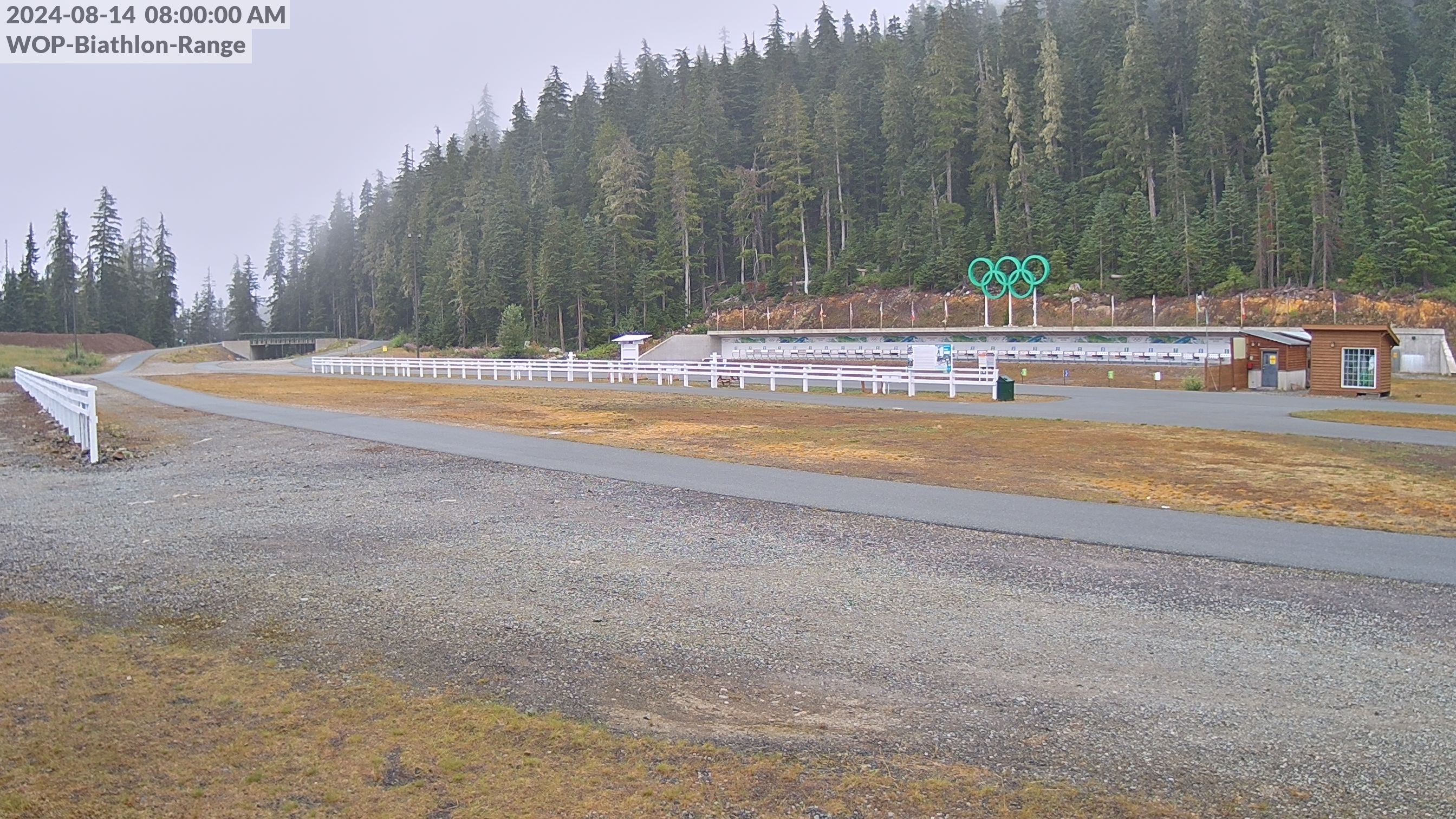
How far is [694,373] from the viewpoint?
46219 millimetres

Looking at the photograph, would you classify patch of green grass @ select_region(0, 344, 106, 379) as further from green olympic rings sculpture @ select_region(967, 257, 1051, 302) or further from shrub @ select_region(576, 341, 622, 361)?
green olympic rings sculpture @ select_region(967, 257, 1051, 302)

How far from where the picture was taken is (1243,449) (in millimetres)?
17469

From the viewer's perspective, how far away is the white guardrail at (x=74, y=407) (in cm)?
1767

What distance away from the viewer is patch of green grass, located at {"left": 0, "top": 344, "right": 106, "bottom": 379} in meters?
66.2

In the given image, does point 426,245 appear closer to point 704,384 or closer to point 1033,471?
point 704,384

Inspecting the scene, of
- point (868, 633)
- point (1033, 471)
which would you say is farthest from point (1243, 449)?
point (868, 633)

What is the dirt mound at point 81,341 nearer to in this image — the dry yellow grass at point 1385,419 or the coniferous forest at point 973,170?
the coniferous forest at point 973,170

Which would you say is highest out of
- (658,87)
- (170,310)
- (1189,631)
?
(658,87)

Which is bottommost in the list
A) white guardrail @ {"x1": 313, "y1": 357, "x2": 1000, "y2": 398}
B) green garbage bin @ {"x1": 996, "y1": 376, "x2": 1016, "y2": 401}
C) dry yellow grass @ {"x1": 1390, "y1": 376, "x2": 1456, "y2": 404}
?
dry yellow grass @ {"x1": 1390, "y1": 376, "x2": 1456, "y2": 404}

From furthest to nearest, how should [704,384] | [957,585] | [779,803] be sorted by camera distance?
1. [704,384]
2. [957,585]
3. [779,803]

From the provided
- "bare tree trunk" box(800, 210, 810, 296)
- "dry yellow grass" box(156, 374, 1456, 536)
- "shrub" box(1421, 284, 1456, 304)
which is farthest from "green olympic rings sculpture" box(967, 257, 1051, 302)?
"dry yellow grass" box(156, 374, 1456, 536)

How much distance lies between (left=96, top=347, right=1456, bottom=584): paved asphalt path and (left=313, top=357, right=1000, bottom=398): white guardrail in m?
17.4

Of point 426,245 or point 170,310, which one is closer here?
point 426,245

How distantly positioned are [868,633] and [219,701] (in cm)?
405
